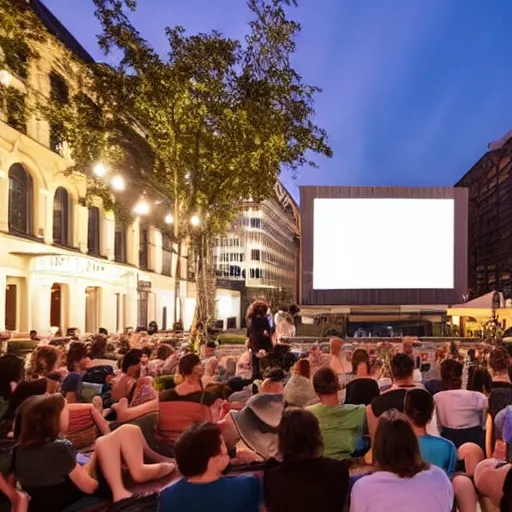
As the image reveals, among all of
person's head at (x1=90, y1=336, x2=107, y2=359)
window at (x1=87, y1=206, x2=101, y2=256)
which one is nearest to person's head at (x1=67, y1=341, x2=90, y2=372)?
person's head at (x1=90, y1=336, x2=107, y2=359)

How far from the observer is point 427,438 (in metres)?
3.76

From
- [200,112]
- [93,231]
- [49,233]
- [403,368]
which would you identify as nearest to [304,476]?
[403,368]

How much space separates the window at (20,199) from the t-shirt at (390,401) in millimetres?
18915

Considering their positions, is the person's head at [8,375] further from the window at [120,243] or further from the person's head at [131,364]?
the window at [120,243]

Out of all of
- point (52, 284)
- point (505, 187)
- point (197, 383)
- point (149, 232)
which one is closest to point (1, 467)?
point (197, 383)

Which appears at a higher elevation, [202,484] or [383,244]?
[383,244]

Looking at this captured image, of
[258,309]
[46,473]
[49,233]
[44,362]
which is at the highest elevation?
[49,233]

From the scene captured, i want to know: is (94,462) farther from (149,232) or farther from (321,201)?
(149,232)

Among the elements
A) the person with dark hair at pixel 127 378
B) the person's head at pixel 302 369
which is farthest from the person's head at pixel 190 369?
the person's head at pixel 302 369

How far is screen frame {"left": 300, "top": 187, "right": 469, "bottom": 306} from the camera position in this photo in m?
22.5

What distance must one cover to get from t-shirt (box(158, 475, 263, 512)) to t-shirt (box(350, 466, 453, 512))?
1.86 feet

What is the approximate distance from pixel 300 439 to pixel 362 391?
2.81 meters

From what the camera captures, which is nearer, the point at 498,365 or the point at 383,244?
the point at 498,365

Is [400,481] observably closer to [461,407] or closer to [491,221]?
[461,407]
